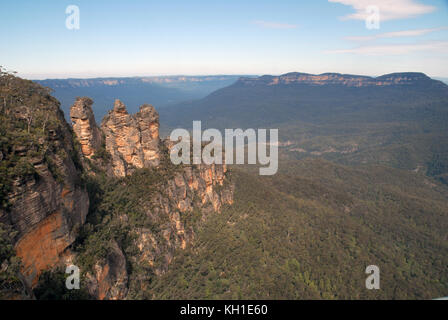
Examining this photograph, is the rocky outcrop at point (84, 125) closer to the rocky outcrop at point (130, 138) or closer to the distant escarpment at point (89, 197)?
the distant escarpment at point (89, 197)

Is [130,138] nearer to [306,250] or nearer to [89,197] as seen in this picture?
[89,197]

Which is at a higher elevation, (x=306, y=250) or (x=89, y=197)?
(x=89, y=197)

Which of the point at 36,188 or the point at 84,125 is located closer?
the point at 36,188

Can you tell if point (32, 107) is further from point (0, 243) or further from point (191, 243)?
point (191, 243)

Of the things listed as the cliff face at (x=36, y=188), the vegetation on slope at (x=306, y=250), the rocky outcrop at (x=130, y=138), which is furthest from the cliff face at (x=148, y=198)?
the cliff face at (x=36, y=188)

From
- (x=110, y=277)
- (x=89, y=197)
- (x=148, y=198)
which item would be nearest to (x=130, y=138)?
(x=148, y=198)

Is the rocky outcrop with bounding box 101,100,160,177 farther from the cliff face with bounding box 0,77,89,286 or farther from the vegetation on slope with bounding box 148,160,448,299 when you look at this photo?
the vegetation on slope with bounding box 148,160,448,299

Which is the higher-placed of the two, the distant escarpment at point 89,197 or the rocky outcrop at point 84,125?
the rocky outcrop at point 84,125
